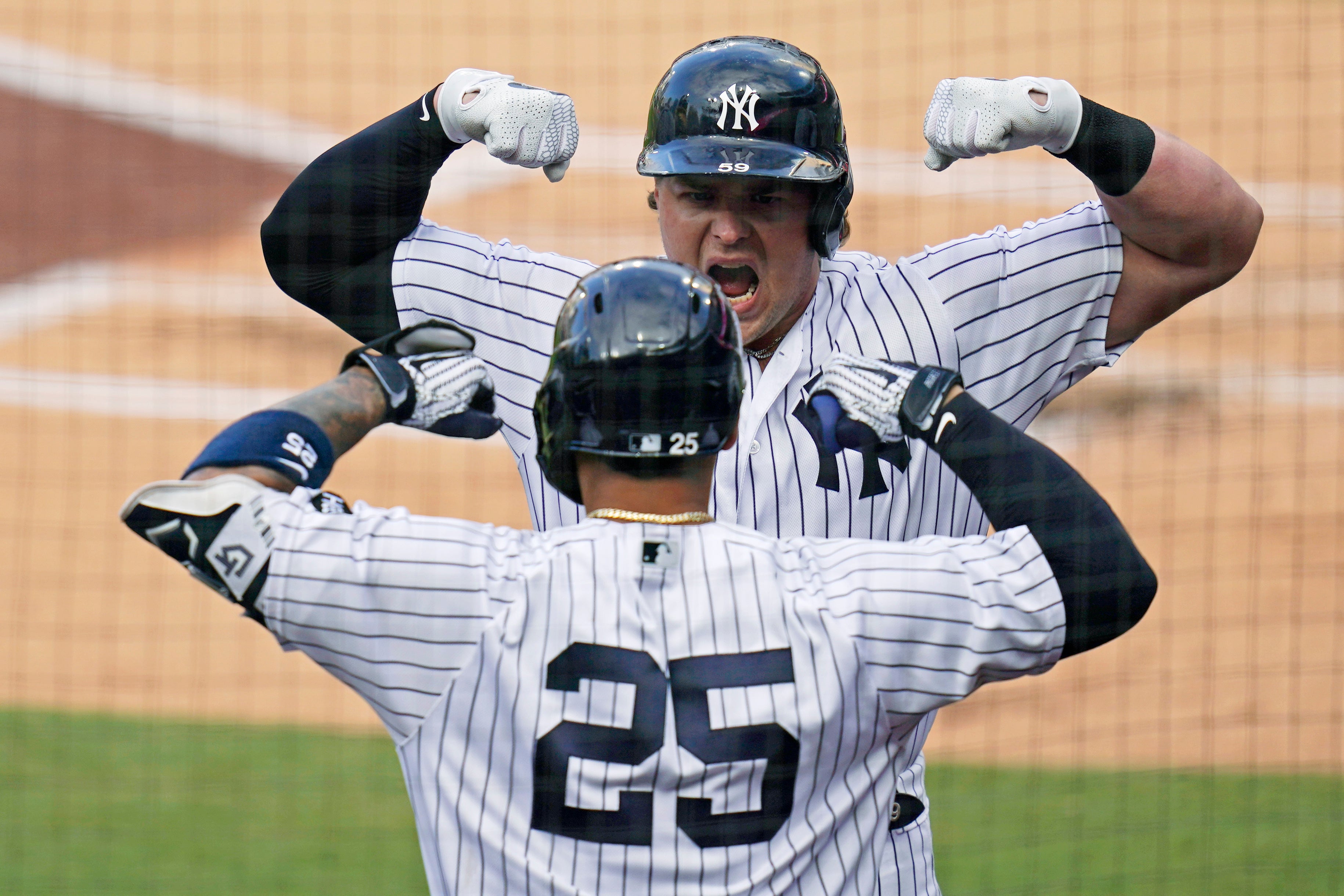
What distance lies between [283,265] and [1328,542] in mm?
5964

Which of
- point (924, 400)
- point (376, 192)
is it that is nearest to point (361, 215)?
point (376, 192)

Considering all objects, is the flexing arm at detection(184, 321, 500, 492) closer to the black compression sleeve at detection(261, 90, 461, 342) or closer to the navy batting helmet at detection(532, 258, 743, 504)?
the navy batting helmet at detection(532, 258, 743, 504)

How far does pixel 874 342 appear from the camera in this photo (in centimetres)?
264

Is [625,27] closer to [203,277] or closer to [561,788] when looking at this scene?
[203,277]

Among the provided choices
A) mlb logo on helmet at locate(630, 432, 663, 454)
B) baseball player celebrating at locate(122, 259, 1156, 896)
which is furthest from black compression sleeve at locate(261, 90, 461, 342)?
mlb logo on helmet at locate(630, 432, 663, 454)

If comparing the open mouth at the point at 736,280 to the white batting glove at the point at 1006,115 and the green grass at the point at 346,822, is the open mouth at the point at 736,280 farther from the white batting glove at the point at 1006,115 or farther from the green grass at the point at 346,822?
the green grass at the point at 346,822

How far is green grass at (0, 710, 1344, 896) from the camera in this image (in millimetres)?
4684

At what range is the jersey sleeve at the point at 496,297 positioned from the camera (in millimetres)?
2699

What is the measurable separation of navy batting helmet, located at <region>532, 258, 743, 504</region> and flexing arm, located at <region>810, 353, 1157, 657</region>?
0.73 feet

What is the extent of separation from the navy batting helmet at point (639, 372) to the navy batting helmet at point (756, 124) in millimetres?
635

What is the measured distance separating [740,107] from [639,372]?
2.93ft

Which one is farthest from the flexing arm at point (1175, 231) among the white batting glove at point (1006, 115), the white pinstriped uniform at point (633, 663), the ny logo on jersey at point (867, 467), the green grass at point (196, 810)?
the green grass at point (196, 810)

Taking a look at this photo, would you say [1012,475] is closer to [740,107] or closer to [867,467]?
[867,467]

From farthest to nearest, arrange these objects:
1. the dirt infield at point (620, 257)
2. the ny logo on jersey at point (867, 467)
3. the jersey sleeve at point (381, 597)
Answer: the dirt infield at point (620, 257) → the ny logo on jersey at point (867, 467) → the jersey sleeve at point (381, 597)
